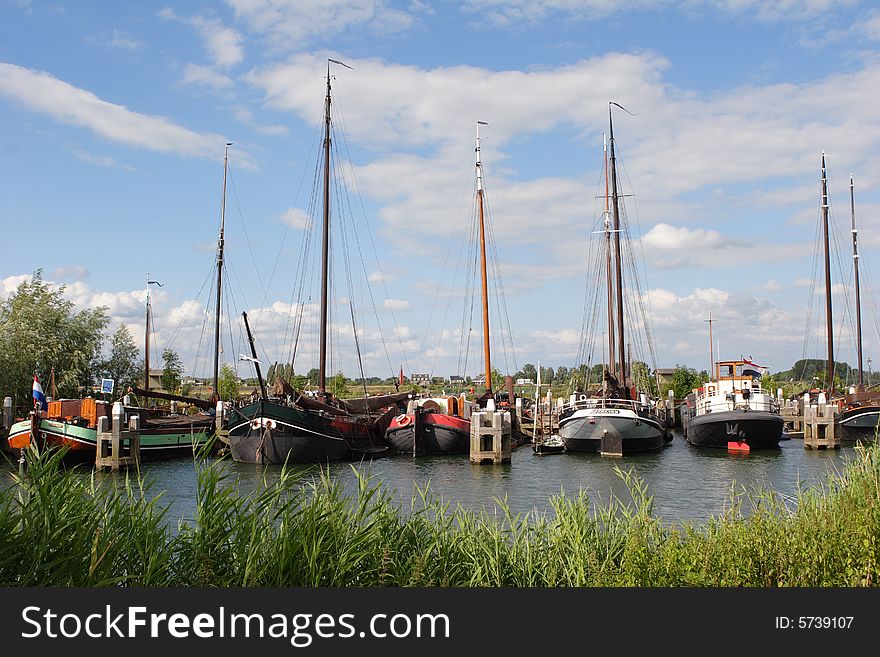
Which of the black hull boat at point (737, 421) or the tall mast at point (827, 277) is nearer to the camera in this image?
the black hull boat at point (737, 421)

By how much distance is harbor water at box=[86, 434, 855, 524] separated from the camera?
23.2 metres

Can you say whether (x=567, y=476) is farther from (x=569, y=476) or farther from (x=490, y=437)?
(x=490, y=437)

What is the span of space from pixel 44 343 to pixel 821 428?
42.5 metres

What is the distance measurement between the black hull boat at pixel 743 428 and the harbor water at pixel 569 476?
0.79m

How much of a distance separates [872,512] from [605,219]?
3957cm

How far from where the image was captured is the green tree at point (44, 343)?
1604 inches

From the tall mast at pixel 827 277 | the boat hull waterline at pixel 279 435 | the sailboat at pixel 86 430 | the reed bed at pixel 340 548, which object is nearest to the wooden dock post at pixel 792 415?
the tall mast at pixel 827 277

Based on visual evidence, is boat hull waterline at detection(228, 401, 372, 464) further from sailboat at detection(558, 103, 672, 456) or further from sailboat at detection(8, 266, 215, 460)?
sailboat at detection(558, 103, 672, 456)

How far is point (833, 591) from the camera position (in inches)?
275

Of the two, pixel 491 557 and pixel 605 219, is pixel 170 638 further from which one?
pixel 605 219

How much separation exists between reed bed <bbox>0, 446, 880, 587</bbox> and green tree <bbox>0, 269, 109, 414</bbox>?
116ft

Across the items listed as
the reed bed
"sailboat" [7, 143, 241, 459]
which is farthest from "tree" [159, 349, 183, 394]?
the reed bed

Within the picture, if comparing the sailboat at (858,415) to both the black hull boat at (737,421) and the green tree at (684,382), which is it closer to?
the black hull boat at (737,421)

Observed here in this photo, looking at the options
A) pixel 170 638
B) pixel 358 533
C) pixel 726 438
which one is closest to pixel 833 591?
pixel 358 533
